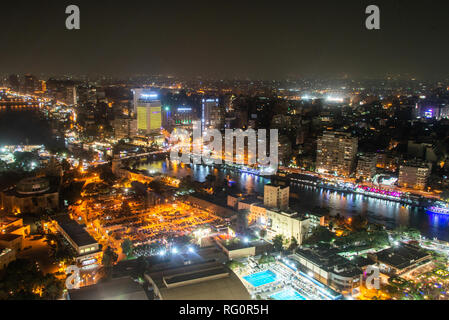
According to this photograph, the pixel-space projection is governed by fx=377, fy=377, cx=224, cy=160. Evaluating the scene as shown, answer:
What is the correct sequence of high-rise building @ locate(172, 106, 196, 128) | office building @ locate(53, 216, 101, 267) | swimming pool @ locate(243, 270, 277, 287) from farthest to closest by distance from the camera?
1. high-rise building @ locate(172, 106, 196, 128)
2. office building @ locate(53, 216, 101, 267)
3. swimming pool @ locate(243, 270, 277, 287)

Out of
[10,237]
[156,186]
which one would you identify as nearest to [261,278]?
[10,237]

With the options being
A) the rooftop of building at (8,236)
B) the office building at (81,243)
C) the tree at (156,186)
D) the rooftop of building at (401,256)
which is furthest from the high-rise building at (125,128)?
the rooftop of building at (401,256)

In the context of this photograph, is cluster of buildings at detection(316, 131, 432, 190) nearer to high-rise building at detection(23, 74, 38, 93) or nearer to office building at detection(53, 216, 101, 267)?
office building at detection(53, 216, 101, 267)

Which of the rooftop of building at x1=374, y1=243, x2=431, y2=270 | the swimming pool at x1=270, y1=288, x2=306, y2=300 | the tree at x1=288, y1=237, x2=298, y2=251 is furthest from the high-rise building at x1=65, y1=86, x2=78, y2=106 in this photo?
the swimming pool at x1=270, y1=288, x2=306, y2=300

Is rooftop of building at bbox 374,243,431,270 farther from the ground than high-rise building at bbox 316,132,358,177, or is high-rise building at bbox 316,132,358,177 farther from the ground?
high-rise building at bbox 316,132,358,177

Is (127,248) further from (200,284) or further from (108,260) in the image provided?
(200,284)

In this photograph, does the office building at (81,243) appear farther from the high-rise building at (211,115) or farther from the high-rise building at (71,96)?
the high-rise building at (71,96)
